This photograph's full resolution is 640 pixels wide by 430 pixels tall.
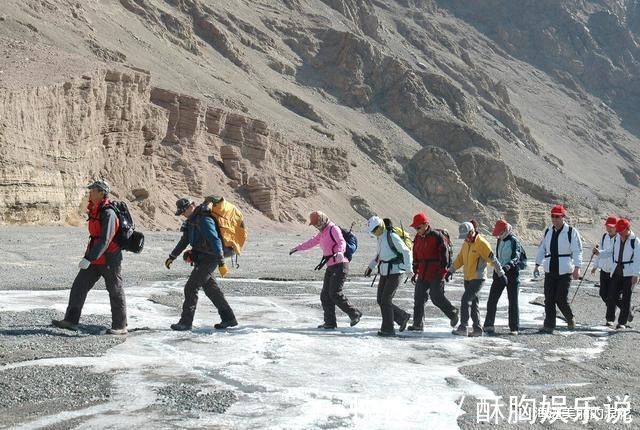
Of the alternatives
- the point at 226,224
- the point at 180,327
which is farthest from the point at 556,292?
the point at 180,327

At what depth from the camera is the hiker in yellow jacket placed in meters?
10.5

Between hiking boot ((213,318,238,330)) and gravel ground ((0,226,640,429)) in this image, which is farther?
hiking boot ((213,318,238,330))

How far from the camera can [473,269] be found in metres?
10.7

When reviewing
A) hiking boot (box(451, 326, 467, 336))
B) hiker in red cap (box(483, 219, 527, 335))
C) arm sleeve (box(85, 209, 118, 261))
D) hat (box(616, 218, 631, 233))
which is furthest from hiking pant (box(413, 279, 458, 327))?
arm sleeve (box(85, 209, 118, 261))

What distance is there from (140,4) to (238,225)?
59.1m

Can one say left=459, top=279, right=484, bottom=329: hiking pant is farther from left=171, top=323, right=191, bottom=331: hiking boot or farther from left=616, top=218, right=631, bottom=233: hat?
left=171, top=323, right=191, bottom=331: hiking boot

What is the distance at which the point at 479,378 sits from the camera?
7703mm

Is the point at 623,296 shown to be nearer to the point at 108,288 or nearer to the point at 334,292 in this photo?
the point at 334,292

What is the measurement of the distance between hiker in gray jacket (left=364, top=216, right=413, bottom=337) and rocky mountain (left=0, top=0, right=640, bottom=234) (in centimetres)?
2129

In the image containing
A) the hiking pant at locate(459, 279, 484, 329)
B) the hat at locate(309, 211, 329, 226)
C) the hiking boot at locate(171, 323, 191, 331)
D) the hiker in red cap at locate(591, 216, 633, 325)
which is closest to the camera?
the hiking boot at locate(171, 323, 191, 331)

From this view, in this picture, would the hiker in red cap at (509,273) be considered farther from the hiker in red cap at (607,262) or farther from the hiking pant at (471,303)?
the hiker in red cap at (607,262)

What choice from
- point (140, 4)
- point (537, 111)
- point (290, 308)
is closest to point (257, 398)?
point (290, 308)

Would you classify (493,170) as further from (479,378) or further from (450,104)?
(479,378)

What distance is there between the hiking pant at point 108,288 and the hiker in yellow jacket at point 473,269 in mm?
4489
